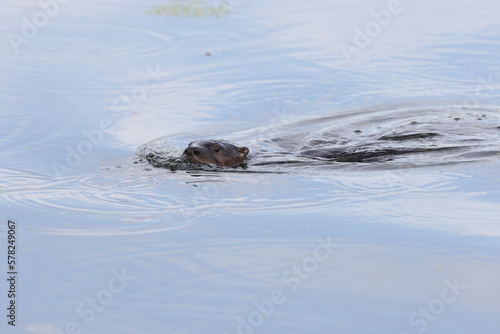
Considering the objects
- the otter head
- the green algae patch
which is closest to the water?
the green algae patch

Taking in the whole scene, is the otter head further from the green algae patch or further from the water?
the green algae patch

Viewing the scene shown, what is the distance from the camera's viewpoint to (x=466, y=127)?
39.4 ft

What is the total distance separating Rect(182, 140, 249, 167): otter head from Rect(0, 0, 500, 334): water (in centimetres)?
27

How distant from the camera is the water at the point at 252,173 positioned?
6070 millimetres

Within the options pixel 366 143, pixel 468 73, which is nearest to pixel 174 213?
pixel 366 143

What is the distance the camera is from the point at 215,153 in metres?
10.1

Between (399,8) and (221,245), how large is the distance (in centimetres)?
1274

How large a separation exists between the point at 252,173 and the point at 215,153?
0.60 m

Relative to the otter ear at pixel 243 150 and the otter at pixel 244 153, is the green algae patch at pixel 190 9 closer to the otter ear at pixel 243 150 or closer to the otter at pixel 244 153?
the otter at pixel 244 153

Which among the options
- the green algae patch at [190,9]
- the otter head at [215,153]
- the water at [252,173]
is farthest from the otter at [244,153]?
the green algae patch at [190,9]

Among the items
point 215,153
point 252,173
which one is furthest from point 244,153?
point 252,173

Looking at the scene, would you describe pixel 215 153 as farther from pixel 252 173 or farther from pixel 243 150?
pixel 252 173

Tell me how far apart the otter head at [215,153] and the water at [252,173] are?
0.89ft

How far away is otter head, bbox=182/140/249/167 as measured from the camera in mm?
9914
